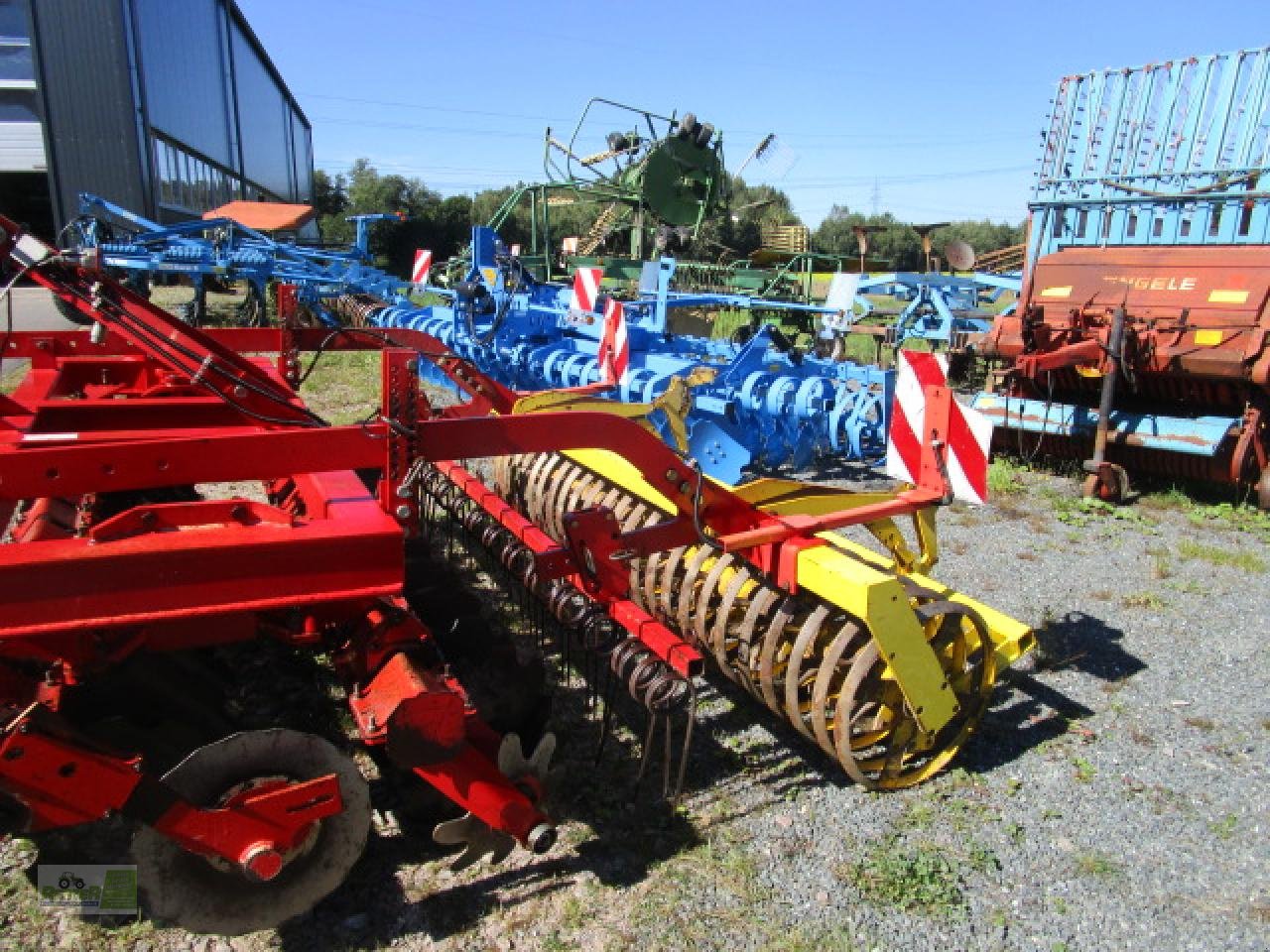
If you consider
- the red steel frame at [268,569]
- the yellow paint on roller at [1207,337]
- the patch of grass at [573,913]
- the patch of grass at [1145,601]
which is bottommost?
the patch of grass at [573,913]

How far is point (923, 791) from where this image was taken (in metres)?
2.94

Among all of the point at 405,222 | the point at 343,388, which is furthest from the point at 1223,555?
the point at 405,222

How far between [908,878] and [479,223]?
4330cm

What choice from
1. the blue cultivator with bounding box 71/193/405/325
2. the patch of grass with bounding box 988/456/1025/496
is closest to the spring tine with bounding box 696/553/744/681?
the patch of grass with bounding box 988/456/1025/496

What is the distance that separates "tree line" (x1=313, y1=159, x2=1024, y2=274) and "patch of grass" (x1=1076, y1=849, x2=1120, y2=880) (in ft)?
83.7

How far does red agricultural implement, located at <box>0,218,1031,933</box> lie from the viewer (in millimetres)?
1863

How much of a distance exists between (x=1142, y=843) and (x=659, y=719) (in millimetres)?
1678

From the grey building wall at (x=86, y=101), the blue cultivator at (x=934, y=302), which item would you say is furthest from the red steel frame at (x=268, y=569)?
the grey building wall at (x=86, y=101)

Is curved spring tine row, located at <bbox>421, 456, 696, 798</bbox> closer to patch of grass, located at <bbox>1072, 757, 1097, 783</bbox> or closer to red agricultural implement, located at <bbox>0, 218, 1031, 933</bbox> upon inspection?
red agricultural implement, located at <bbox>0, 218, 1031, 933</bbox>

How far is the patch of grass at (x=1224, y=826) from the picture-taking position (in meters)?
2.78

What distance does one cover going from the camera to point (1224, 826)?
282 cm

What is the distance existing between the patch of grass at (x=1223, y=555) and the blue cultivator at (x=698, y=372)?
2121 mm

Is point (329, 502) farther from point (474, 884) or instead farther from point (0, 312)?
point (0, 312)

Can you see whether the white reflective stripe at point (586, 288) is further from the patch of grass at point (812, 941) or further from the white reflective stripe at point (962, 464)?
the patch of grass at point (812, 941)
